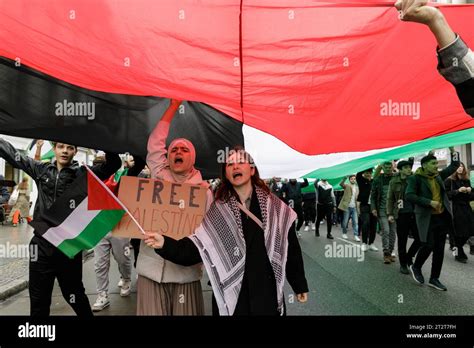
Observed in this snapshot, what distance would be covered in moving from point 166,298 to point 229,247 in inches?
26.1

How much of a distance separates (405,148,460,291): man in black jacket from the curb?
6211 mm

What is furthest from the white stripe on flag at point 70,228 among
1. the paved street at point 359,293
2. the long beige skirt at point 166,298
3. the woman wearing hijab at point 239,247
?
the paved street at point 359,293

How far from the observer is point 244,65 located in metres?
2.38

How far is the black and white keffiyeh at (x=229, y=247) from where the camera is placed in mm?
2381

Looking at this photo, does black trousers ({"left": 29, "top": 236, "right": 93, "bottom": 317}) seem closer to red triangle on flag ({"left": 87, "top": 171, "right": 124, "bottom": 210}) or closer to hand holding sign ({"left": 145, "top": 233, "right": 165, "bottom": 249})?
red triangle on flag ({"left": 87, "top": 171, "right": 124, "bottom": 210})

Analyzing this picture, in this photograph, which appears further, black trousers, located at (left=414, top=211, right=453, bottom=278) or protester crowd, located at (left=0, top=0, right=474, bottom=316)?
black trousers, located at (left=414, top=211, right=453, bottom=278)

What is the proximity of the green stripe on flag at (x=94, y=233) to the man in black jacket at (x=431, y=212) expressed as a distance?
A: 190 inches

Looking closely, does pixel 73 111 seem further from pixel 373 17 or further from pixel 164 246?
pixel 373 17

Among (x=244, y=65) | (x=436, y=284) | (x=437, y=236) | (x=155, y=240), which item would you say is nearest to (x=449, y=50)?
(x=244, y=65)

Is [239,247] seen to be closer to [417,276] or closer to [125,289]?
[125,289]

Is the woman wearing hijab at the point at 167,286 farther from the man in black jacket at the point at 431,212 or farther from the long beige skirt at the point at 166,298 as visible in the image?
the man in black jacket at the point at 431,212

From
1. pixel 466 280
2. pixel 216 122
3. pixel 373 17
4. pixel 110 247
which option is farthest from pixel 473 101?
pixel 466 280

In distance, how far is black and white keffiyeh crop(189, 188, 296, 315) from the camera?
2.38m

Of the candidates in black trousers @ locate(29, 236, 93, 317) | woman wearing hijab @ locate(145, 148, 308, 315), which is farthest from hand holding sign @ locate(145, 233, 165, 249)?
black trousers @ locate(29, 236, 93, 317)
